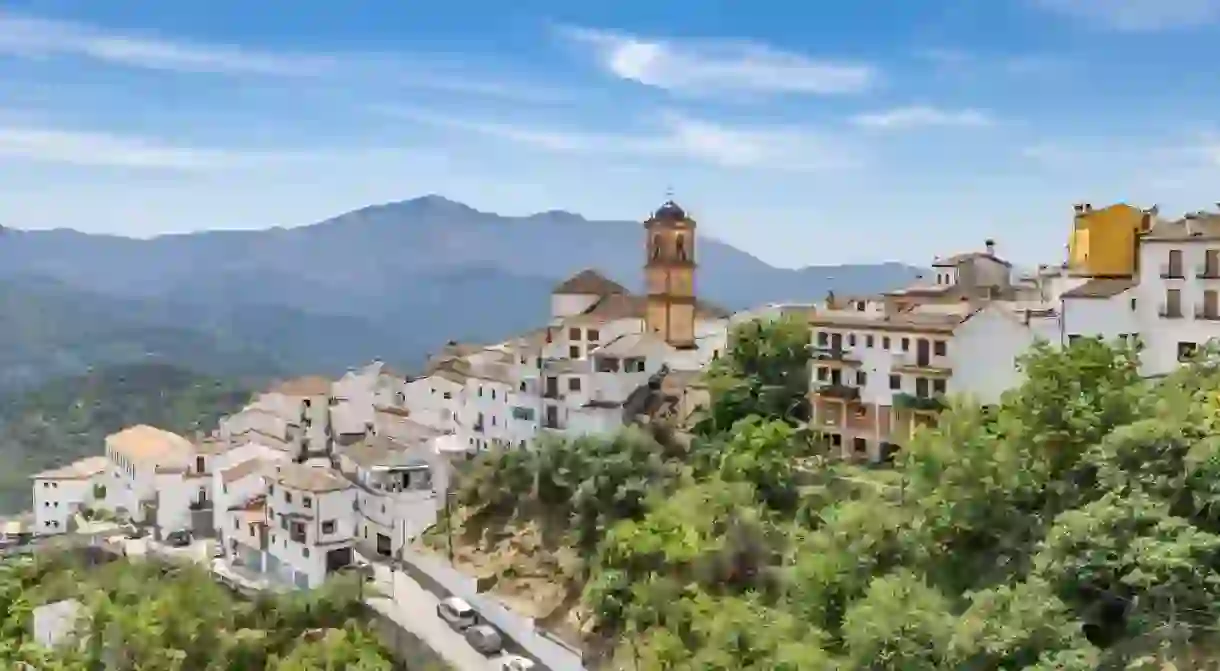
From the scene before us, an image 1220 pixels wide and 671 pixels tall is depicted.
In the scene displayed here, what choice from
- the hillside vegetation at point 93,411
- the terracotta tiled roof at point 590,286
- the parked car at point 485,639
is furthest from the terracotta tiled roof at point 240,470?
the hillside vegetation at point 93,411

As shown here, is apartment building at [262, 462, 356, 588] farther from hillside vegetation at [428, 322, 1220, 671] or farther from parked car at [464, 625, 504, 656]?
parked car at [464, 625, 504, 656]

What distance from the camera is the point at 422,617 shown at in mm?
18250

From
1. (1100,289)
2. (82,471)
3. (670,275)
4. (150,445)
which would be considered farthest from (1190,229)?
(82,471)

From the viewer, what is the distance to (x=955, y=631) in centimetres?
1043

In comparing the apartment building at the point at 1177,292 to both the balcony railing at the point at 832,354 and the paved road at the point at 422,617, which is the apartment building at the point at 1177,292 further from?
the paved road at the point at 422,617

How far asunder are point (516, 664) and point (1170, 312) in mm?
10826

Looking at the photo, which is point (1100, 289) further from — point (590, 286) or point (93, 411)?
point (93, 411)

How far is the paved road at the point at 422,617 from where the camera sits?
16734 millimetres

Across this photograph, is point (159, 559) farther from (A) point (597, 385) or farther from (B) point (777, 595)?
(B) point (777, 595)

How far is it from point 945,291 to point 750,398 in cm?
463

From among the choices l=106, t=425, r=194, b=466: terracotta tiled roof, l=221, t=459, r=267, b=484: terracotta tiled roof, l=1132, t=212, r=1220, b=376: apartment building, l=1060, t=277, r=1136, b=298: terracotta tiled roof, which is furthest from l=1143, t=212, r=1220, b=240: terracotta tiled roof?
l=106, t=425, r=194, b=466: terracotta tiled roof

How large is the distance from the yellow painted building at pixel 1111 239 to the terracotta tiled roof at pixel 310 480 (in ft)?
47.6

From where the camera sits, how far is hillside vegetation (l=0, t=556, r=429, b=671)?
60.1 feet

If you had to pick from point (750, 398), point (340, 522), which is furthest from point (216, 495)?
point (750, 398)
